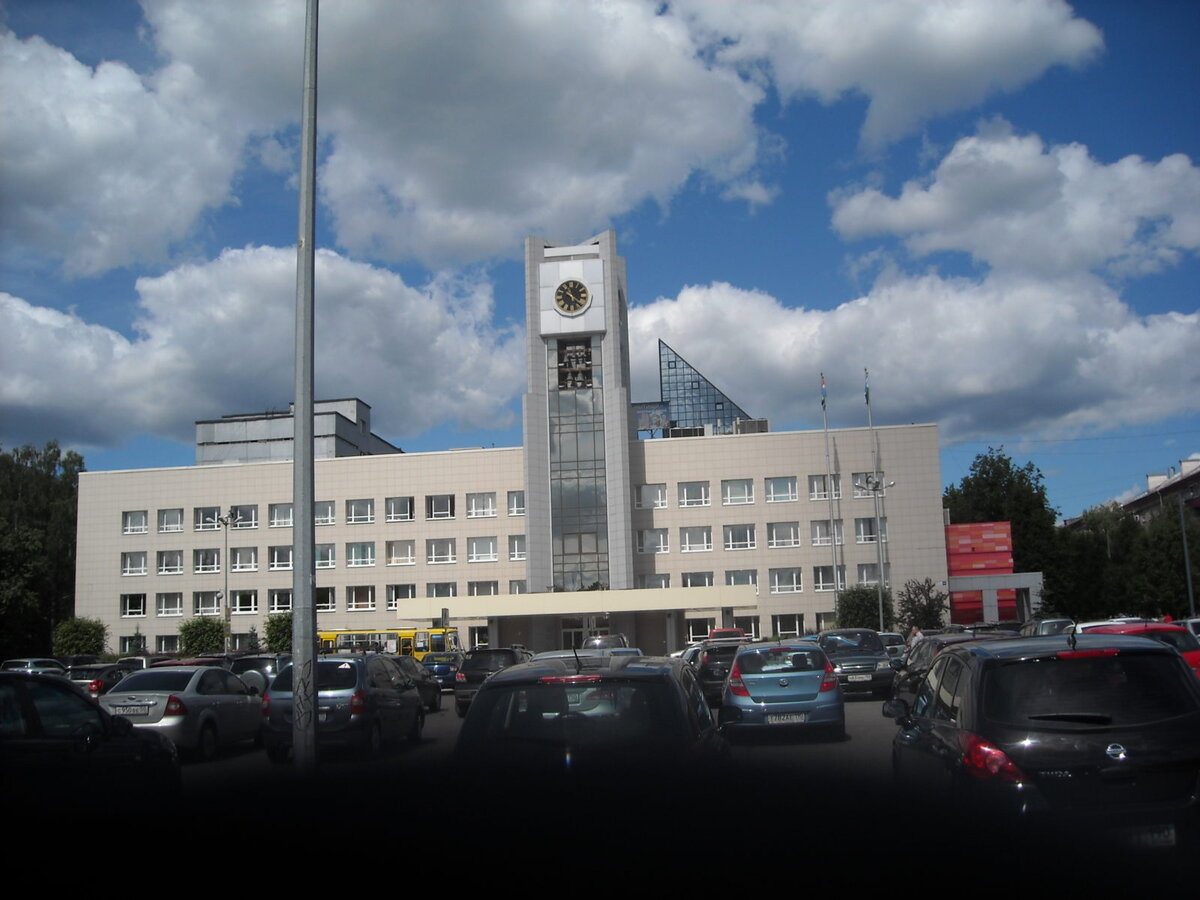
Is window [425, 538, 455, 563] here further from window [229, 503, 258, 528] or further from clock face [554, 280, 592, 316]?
clock face [554, 280, 592, 316]

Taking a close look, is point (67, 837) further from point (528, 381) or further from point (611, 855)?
point (528, 381)

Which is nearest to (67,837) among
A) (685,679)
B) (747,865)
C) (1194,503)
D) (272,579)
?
(747,865)

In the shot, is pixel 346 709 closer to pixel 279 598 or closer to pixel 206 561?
pixel 279 598

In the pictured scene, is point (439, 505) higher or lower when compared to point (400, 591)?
higher

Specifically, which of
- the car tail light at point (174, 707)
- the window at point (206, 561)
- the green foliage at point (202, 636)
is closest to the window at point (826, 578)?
the green foliage at point (202, 636)

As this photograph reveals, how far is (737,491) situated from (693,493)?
2.93 m

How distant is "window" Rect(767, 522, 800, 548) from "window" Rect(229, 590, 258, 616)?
116 feet

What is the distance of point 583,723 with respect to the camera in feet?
19.7

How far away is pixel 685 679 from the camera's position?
796 centimetres

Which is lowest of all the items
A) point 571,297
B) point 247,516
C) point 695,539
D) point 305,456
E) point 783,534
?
point 305,456

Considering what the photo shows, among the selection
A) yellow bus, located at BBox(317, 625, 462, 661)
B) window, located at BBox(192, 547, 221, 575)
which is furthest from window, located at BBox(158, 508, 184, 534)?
yellow bus, located at BBox(317, 625, 462, 661)

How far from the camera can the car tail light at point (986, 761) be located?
6.09 meters

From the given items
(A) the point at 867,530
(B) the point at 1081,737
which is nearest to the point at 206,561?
(A) the point at 867,530

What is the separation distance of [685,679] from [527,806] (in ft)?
10.9
